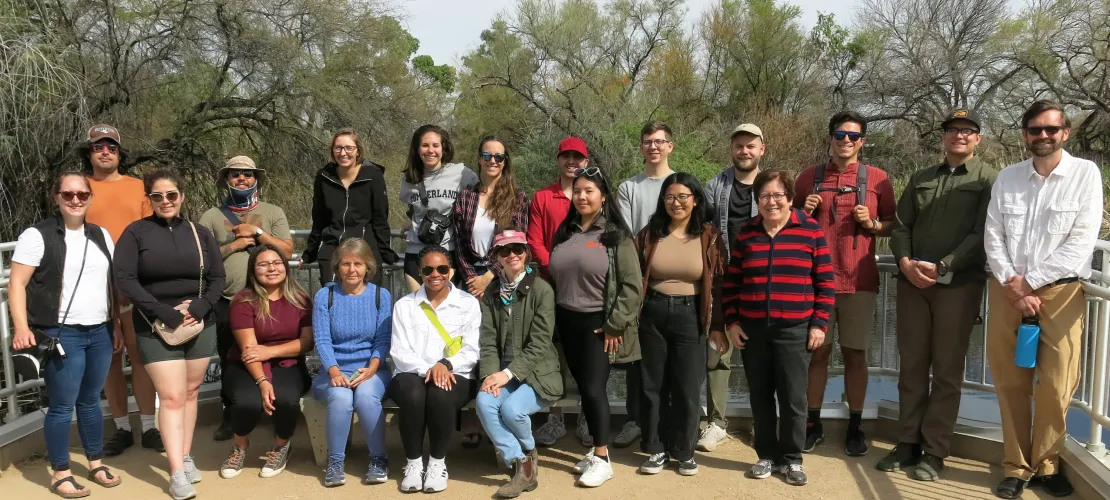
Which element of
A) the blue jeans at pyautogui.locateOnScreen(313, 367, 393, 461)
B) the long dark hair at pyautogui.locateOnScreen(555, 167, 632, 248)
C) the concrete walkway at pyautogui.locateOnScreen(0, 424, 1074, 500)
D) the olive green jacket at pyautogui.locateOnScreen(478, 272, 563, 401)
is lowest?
the concrete walkway at pyautogui.locateOnScreen(0, 424, 1074, 500)

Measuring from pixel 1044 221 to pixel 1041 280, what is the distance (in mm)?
292

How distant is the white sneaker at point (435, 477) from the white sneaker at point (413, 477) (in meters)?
0.04

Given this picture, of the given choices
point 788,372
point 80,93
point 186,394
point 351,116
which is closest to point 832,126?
point 788,372

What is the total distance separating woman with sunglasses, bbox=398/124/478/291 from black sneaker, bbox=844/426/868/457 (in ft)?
8.42

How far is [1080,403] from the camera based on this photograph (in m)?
4.21

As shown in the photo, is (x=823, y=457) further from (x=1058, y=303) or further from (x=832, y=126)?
(x=832, y=126)

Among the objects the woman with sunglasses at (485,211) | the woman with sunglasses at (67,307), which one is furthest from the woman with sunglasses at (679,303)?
the woman with sunglasses at (67,307)

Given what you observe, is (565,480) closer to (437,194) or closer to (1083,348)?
(437,194)

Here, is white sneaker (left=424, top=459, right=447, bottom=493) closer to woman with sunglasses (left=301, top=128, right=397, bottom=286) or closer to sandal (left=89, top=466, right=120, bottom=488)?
woman with sunglasses (left=301, top=128, right=397, bottom=286)

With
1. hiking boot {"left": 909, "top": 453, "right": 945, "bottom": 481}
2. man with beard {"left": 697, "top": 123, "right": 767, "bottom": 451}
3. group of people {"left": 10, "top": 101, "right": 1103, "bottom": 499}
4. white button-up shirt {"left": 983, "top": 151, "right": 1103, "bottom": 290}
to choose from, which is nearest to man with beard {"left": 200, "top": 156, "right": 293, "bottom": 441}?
group of people {"left": 10, "top": 101, "right": 1103, "bottom": 499}

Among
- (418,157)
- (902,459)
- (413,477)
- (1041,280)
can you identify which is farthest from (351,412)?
(1041,280)

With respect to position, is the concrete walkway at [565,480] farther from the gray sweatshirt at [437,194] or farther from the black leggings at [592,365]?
the gray sweatshirt at [437,194]

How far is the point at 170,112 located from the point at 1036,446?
43.4 ft

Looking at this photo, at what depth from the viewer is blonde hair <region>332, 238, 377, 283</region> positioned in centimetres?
444
